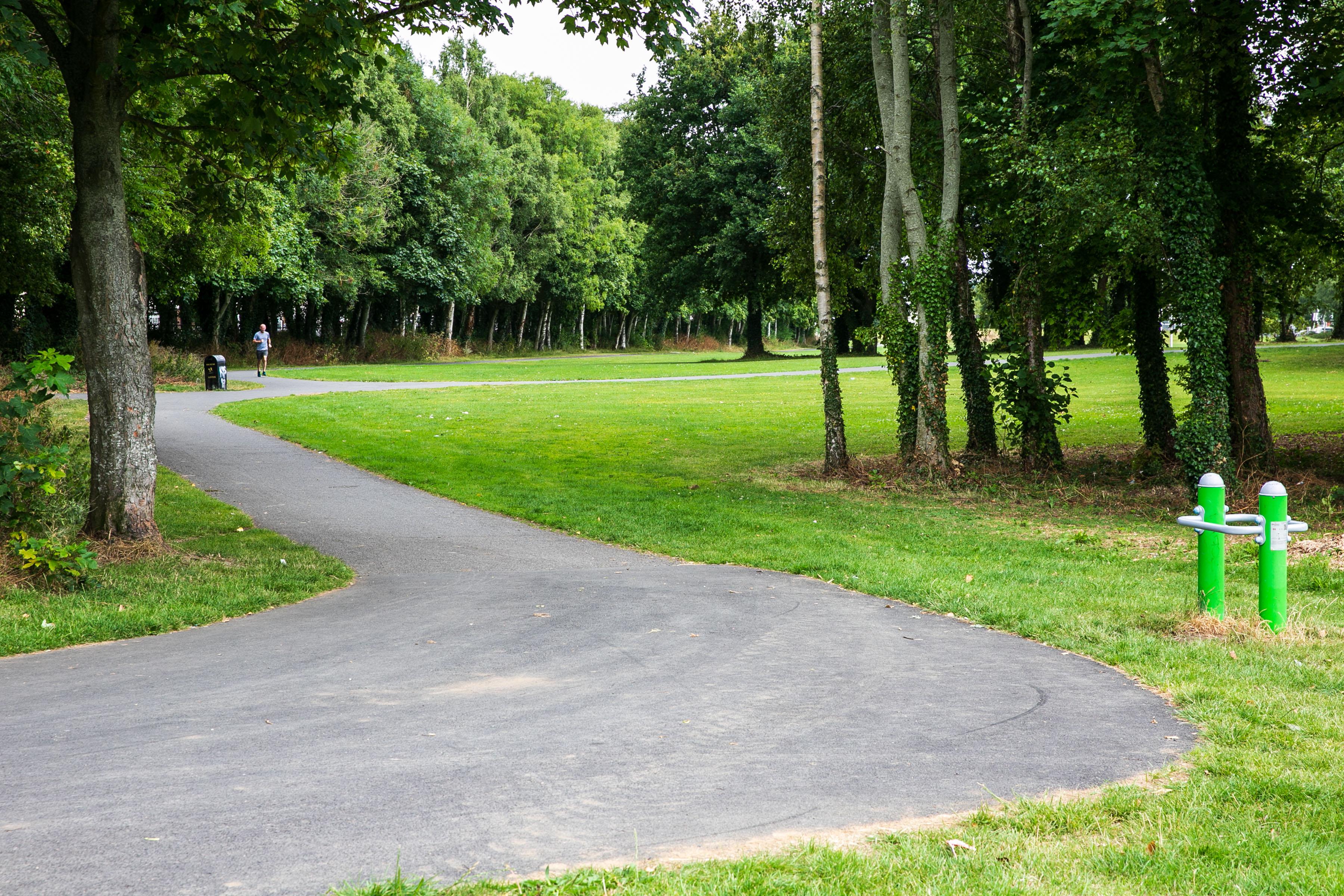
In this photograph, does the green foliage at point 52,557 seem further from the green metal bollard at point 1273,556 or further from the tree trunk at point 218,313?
the tree trunk at point 218,313

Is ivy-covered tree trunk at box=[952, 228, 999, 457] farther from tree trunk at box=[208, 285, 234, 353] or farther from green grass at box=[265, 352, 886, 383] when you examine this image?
tree trunk at box=[208, 285, 234, 353]

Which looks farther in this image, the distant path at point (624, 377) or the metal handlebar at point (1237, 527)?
the distant path at point (624, 377)

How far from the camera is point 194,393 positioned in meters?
30.0

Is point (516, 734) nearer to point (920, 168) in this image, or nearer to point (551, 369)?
point (920, 168)

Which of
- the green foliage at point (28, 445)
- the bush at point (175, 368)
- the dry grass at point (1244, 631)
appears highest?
the bush at point (175, 368)

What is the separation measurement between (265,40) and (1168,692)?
9544 millimetres

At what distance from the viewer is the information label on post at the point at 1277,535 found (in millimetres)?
6914

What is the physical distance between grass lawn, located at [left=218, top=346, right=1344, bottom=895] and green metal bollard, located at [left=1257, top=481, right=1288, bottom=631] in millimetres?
237

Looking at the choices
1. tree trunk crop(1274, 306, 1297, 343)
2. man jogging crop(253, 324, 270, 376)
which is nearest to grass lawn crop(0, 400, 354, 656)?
man jogging crop(253, 324, 270, 376)

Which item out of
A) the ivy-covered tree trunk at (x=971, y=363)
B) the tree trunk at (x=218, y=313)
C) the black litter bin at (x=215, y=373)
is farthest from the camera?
the tree trunk at (x=218, y=313)

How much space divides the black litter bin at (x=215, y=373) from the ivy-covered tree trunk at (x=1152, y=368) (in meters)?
25.9

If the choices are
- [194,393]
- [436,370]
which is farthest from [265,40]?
[436,370]

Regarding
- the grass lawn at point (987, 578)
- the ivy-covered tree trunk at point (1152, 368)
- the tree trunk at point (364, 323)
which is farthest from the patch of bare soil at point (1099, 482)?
the tree trunk at point (364, 323)

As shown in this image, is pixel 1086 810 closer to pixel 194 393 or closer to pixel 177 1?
pixel 177 1
